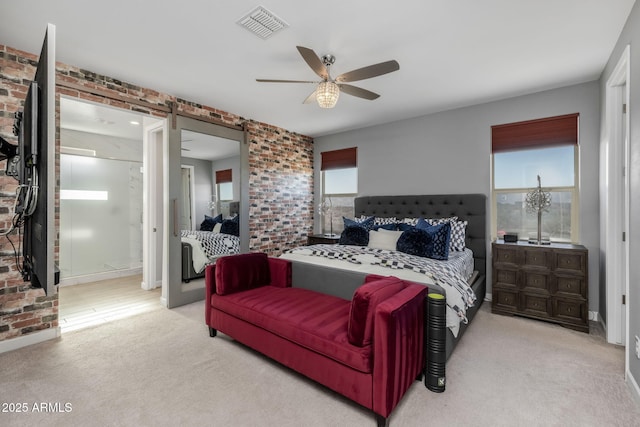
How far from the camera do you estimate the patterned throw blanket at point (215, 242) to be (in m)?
4.03

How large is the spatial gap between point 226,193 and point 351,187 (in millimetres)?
2314

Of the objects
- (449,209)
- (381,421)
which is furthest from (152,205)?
(449,209)

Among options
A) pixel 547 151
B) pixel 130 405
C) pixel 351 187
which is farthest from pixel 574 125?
pixel 130 405

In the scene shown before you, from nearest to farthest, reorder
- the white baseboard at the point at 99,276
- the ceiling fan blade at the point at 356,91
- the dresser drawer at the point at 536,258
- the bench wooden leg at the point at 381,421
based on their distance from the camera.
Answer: the bench wooden leg at the point at 381,421 < the ceiling fan blade at the point at 356,91 < the dresser drawer at the point at 536,258 < the white baseboard at the point at 99,276

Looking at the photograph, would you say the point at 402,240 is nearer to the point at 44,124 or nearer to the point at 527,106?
the point at 527,106

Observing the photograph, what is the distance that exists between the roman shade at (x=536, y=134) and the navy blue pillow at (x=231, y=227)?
152 inches

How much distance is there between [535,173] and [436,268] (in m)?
2.31

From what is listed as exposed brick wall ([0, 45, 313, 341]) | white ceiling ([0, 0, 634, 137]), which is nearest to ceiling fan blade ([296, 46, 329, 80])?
white ceiling ([0, 0, 634, 137])

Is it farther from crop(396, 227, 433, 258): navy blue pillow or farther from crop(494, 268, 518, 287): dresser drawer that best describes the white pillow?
crop(494, 268, 518, 287): dresser drawer

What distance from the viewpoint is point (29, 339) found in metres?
2.70

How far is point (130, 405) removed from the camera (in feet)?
6.26

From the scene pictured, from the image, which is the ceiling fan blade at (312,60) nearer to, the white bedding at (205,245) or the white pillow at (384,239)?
the white pillow at (384,239)

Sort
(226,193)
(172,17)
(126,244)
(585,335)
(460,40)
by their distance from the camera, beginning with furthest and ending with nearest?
(126,244)
(226,193)
(585,335)
(460,40)
(172,17)

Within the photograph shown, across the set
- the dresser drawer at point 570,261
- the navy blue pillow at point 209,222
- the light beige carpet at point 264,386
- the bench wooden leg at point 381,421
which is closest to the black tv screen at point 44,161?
the light beige carpet at point 264,386
